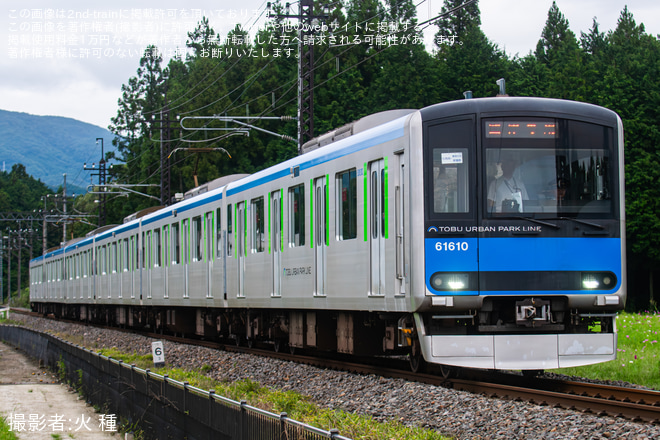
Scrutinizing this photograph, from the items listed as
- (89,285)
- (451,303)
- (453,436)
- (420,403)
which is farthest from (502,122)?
(89,285)

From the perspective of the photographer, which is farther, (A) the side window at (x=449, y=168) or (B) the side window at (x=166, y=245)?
(B) the side window at (x=166, y=245)

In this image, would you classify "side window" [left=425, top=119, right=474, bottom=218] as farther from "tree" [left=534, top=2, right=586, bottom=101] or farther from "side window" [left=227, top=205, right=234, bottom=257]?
"tree" [left=534, top=2, right=586, bottom=101]

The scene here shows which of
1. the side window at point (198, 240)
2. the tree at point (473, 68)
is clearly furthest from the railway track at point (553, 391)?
the tree at point (473, 68)

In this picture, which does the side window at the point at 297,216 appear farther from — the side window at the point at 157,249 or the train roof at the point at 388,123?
the side window at the point at 157,249

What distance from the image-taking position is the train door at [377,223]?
37.1 ft

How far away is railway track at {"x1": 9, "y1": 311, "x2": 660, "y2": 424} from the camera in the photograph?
827 cm

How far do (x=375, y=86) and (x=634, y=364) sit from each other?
52305mm

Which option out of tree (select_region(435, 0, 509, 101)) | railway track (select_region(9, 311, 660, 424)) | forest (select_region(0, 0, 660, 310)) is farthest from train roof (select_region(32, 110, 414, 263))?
tree (select_region(435, 0, 509, 101))

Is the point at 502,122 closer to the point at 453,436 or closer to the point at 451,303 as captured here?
the point at 451,303

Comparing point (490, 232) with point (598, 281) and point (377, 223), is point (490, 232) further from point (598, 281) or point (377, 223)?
point (377, 223)

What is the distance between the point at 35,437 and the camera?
40.3ft

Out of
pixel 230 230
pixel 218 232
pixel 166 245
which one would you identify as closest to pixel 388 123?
pixel 230 230

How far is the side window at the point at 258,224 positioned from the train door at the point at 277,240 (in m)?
0.65

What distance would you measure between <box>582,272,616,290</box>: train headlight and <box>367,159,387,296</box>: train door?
90.5 inches
